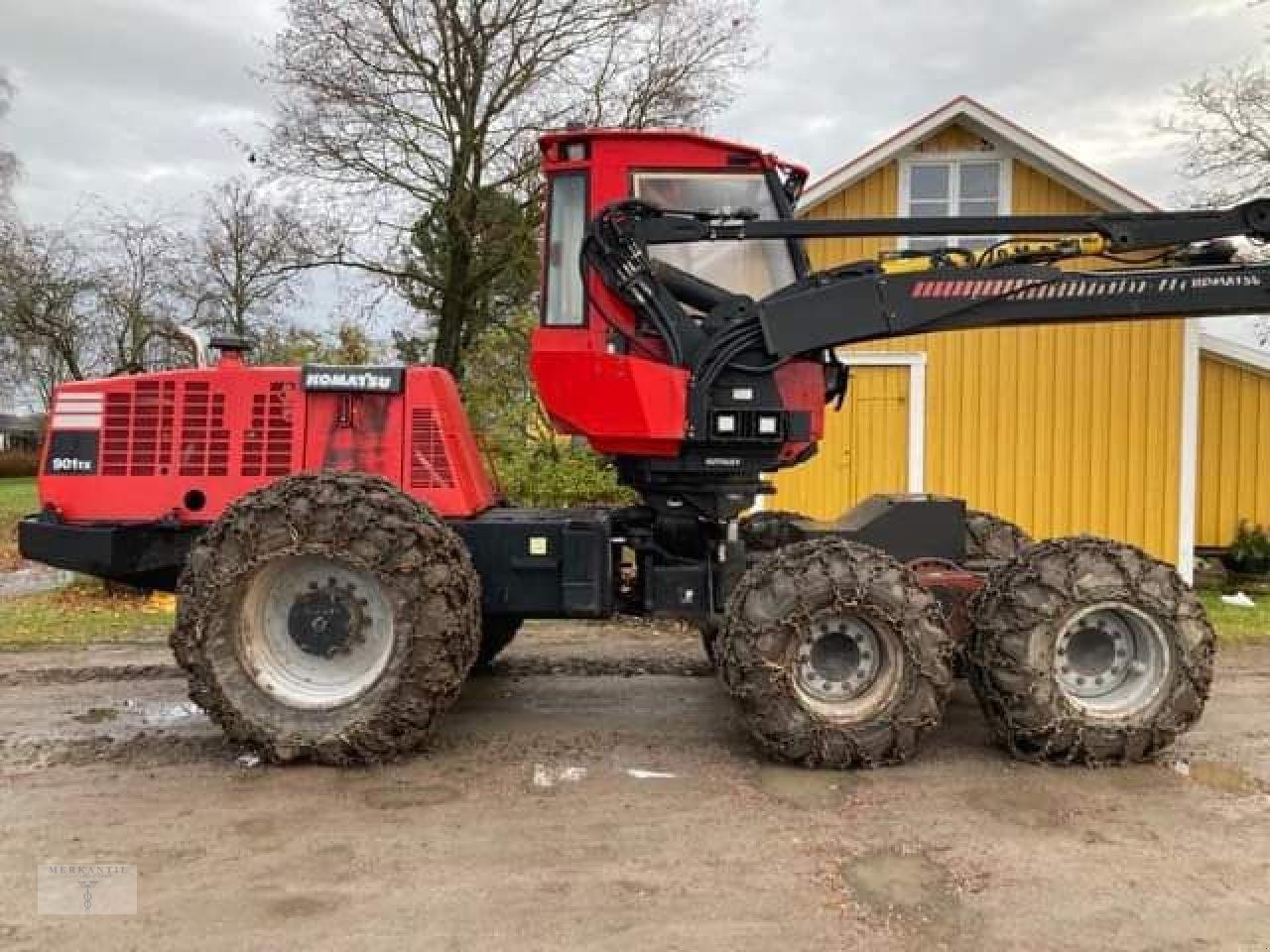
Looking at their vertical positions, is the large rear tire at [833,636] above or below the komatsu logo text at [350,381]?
below

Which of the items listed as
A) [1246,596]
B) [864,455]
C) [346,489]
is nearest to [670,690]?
[346,489]

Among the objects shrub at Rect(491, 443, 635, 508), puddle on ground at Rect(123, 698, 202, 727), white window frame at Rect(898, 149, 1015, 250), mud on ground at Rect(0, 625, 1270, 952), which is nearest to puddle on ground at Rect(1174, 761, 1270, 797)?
mud on ground at Rect(0, 625, 1270, 952)

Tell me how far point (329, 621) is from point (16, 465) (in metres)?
40.5

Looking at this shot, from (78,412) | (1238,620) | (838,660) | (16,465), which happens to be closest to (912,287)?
(838,660)

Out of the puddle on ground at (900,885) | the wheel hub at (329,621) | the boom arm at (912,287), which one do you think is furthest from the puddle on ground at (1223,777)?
the wheel hub at (329,621)

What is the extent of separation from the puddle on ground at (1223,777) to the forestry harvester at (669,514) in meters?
0.21

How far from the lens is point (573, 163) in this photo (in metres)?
5.48

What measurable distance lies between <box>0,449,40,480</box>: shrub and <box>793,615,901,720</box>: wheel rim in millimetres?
41015

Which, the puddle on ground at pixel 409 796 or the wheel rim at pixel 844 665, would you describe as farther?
the wheel rim at pixel 844 665

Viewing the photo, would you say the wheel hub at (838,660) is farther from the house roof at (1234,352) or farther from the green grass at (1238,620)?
the house roof at (1234,352)

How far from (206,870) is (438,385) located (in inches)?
108

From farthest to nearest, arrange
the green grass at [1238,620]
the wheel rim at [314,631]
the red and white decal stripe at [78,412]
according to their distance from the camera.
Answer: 1. the green grass at [1238,620]
2. the red and white decal stripe at [78,412]
3. the wheel rim at [314,631]

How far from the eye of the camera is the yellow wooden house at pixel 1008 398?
1116cm

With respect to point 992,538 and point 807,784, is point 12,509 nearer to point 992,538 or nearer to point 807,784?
point 992,538
